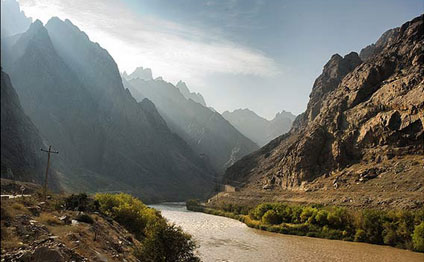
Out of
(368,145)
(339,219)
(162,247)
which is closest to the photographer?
(162,247)

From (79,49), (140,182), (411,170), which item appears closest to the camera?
(411,170)

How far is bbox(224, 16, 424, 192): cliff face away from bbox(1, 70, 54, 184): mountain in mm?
65071

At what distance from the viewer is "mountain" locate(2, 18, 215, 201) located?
14300 centimetres

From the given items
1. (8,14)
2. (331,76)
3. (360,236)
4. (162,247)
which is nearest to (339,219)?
(360,236)

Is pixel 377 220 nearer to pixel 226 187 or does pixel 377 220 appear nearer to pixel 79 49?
pixel 226 187

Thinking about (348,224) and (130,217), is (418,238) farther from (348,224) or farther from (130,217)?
(130,217)

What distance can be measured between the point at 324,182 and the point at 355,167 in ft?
26.1

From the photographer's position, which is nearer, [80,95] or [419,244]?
[419,244]

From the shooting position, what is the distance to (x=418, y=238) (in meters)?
37.9

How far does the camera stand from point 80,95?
172125mm

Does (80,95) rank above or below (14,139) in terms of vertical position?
above

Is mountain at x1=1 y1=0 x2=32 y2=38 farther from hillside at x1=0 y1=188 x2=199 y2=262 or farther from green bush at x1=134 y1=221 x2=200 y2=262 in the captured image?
green bush at x1=134 y1=221 x2=200 y2=262

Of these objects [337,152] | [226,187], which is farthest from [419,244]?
[226,187]

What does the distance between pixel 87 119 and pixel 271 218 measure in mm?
130511
